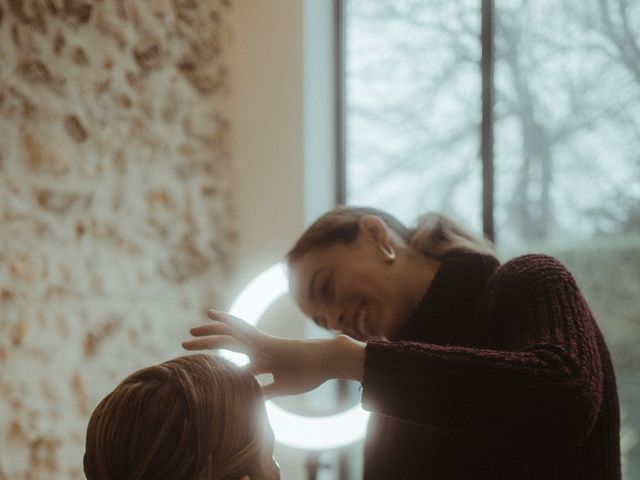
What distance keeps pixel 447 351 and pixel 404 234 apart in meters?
0.50

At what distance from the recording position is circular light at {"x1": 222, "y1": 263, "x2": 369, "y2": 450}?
5.47ft

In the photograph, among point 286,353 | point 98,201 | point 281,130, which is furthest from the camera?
point 281,130

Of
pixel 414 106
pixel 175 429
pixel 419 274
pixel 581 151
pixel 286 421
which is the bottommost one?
pixel 286 421

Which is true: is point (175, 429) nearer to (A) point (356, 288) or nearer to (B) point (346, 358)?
(B) point (346, 358)

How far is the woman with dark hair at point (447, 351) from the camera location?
2.69 ft

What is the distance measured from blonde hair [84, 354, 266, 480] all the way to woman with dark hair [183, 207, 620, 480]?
0.07m

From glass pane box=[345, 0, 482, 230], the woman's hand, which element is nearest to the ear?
the woman's hand

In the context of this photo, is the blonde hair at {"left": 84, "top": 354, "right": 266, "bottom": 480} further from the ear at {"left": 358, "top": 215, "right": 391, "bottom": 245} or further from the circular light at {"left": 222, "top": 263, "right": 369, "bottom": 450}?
the circular light at {"left": 222, "top": 263, "right": 369, "bottom": 450}

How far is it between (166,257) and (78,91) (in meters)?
0.61

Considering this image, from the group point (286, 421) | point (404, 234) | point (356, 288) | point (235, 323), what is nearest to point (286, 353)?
point (235, 323)

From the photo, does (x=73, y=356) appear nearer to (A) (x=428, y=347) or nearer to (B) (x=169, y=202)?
(B) (x=169, y=202)

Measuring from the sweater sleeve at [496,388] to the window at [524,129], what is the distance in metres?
1.30

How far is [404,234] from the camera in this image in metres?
1.32

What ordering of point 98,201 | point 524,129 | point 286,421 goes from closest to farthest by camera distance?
1. point 286,421
2. point 98,201
3. point 524,129
